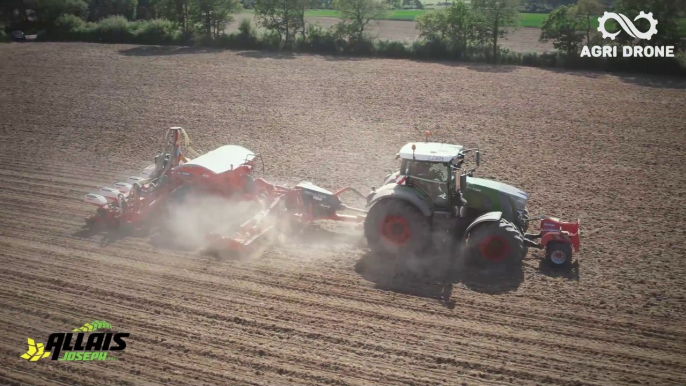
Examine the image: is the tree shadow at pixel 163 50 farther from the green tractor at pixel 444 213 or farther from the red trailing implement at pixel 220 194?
the green tractor at pixel 444 213

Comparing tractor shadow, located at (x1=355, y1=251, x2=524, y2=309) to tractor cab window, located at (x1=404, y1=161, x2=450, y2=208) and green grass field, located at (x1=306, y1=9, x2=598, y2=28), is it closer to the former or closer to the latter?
tractor cab window, located at (x1=404, y1=161, x2=450, y2=208)

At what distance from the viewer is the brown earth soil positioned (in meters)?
36.1

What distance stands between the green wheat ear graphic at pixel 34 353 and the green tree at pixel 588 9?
28576 millimetres

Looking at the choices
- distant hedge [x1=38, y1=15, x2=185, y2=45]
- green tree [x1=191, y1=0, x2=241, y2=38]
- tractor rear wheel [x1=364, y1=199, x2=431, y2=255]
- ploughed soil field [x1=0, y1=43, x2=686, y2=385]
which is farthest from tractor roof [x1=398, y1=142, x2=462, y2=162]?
distant hedge [x1=38, y1=15, x2=185, y2=45]

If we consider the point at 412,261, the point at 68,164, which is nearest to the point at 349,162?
the point at 412,261

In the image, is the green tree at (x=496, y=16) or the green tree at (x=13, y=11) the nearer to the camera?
the green tree at (x=496, y=16)

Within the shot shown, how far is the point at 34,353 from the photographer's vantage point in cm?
791

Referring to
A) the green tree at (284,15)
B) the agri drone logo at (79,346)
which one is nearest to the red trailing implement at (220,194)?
the agri drone logo at (79,346)

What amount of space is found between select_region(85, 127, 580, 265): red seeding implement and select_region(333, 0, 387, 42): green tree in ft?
78.3

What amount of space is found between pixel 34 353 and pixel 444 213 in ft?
20.8

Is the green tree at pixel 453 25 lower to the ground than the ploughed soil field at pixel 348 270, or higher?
higher

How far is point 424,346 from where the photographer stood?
26.1ft

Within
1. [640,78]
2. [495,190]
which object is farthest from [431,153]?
[640,78]

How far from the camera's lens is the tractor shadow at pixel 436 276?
9422mm
